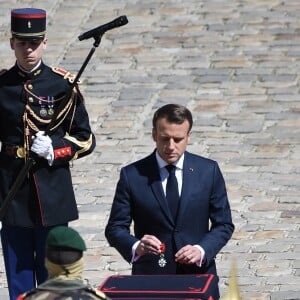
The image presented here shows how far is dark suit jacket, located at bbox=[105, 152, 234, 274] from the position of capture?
625 centimetres

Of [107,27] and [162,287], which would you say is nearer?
[162,287]

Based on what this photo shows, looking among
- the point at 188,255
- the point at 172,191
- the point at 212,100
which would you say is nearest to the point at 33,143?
the point at 172,191

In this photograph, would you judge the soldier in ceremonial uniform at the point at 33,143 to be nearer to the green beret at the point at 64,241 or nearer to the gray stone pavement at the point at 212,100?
the gray stone pavement at the point at 212,100

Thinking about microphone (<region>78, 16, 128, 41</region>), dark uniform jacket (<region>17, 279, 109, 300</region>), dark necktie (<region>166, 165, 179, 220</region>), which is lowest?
dark uniform jacket (<region>17, 279, 109, 300</region>)

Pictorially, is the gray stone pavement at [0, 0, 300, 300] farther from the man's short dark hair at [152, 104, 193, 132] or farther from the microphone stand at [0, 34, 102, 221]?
the man's short dark hair at [152, 104, 193, 132]

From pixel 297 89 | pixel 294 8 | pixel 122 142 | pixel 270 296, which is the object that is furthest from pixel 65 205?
pixel 294 8

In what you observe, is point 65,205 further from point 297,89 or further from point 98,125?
point 297,89

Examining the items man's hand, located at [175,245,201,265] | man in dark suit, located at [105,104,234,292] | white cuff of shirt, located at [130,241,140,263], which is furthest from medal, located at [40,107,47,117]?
man's hand, located at [175,245,201,265]

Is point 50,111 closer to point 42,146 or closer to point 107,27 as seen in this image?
point 42,146

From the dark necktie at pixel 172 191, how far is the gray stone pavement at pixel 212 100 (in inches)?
73.7

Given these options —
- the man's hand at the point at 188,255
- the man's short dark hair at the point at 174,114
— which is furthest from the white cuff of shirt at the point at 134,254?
the man's short dark hair at the point at 174,114

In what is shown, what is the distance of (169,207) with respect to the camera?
628 cm

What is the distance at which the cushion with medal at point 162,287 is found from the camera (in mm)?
5555

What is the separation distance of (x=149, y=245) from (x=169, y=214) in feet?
0.88
